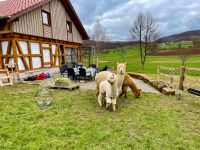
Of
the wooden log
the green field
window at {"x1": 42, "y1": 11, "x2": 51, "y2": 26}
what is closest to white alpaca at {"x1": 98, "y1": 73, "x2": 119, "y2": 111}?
the wooden log

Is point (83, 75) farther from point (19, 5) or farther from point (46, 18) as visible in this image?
point (19, 5)

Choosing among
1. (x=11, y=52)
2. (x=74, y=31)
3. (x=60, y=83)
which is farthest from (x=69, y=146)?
(x=74, y=31)

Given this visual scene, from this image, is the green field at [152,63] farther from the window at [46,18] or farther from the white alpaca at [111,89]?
the white alpaca at [111,89]

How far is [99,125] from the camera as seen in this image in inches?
180

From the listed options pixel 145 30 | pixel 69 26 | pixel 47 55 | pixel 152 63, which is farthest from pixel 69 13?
pixel 152 63

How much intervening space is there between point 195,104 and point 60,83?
19.3 feet

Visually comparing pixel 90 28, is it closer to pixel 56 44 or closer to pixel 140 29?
pixel 140 29

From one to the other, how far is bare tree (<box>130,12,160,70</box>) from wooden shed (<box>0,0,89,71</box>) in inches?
289

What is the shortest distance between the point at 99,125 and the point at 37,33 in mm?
10388

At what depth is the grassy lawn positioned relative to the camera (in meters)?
3.70

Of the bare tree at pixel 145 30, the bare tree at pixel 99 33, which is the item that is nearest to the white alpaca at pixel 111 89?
the bare tree at pixel 145 30

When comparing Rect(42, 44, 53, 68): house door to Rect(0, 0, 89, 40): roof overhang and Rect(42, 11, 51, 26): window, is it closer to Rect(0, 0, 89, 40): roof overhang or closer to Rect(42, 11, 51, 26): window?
Rect(42, 11, 51, 26): window

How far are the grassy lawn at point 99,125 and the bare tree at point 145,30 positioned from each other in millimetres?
16333

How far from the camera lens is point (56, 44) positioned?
15961 millimetres
